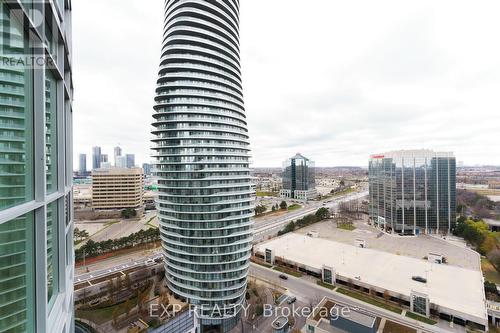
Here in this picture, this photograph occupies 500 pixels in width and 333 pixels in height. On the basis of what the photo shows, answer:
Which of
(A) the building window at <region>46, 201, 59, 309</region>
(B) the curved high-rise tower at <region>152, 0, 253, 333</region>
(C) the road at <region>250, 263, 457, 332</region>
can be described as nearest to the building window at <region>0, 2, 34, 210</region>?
(A) the building window at <region>46, 201, 59, 309</region>

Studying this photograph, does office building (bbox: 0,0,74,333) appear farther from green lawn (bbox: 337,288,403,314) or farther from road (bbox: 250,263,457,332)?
green lawn (bbox: 337,288,403,314)

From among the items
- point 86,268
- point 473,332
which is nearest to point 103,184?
point 86,268

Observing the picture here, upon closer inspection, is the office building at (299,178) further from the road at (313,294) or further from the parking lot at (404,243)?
the road at (313,294)

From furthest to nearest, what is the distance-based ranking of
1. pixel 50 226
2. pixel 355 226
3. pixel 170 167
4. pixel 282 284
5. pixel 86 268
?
1. pixel 355 226
2. pixel 86 268
3. pixel 282 284
4. pixel 170 167
5. pixel 50 226

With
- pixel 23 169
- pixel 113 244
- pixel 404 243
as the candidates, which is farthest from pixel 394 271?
pixel 113 244

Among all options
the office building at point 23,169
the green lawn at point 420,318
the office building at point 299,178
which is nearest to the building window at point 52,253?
the office building at point 23,169

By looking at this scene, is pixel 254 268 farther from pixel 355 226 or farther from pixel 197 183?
pixel 355 226
